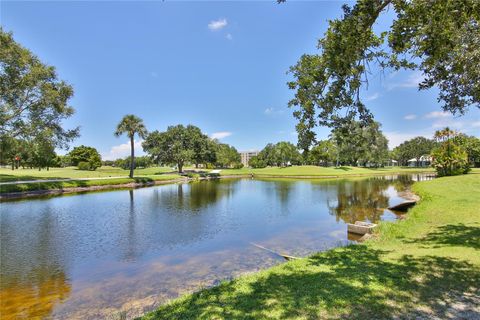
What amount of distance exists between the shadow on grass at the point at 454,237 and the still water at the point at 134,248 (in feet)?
13.1

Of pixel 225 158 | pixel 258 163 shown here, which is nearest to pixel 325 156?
pixel 258 163

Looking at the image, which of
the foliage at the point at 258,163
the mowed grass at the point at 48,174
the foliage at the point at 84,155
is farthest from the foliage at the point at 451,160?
the foliage at the point at 84,155

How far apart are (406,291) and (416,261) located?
2.50m

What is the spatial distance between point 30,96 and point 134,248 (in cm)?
3266

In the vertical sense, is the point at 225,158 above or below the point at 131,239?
above

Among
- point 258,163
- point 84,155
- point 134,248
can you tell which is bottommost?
point 134,248

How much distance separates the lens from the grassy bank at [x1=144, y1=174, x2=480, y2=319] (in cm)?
500

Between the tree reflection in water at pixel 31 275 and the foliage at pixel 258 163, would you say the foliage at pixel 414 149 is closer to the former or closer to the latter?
the foliage at pixel 258 163

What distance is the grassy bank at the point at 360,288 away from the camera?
4996mm

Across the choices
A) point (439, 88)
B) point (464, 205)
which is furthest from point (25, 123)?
point (464, 205)

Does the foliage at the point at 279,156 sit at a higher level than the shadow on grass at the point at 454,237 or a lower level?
higher

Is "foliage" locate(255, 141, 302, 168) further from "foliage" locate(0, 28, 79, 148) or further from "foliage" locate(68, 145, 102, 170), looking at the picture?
"foliage" locate(0, 28, 79, 148)

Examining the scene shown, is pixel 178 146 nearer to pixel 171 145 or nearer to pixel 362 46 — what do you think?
pixel 171 145

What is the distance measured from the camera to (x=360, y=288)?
5.95 meters
